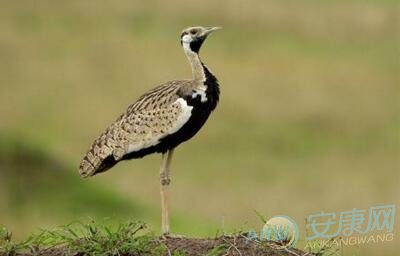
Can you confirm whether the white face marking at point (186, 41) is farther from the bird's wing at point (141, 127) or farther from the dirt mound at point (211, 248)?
the dirt mound at point (211, 248)

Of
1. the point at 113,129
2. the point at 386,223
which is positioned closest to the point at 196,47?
the point at 113,129

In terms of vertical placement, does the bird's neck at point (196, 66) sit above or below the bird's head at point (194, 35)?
below

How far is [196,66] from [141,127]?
402 mm

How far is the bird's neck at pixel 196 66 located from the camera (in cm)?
523

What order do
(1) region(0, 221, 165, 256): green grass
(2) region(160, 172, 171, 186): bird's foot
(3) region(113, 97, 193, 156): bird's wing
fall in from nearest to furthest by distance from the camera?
(1) region(0, 221, 165, 256): green grass < (3) region(113, 97, 193, 156): bird's wing < (2) region(160, 172, 171, 186): bird's foot

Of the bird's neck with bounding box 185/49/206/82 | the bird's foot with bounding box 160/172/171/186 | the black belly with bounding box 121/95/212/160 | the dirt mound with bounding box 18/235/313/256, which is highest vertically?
the bird's neck with bounding box 185/49/206/82

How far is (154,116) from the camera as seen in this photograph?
206 inches

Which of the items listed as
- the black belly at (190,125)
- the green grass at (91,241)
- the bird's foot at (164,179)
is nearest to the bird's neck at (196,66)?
the black belly at (190,125)

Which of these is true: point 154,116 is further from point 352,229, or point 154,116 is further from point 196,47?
point 352,229

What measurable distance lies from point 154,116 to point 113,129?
25 cm

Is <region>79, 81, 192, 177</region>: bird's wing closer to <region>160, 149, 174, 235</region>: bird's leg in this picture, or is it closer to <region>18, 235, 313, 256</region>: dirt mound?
<region>160, 149, 174, 235</region>: bird's leg

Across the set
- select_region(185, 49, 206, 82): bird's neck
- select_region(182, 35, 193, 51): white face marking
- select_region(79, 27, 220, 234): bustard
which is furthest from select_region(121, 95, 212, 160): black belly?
select_region(182, 35, 193, 51): white face marking

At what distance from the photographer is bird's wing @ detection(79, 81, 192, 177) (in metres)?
5.17

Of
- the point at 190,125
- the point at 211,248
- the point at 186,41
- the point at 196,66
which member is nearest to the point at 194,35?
the point at 186,41
